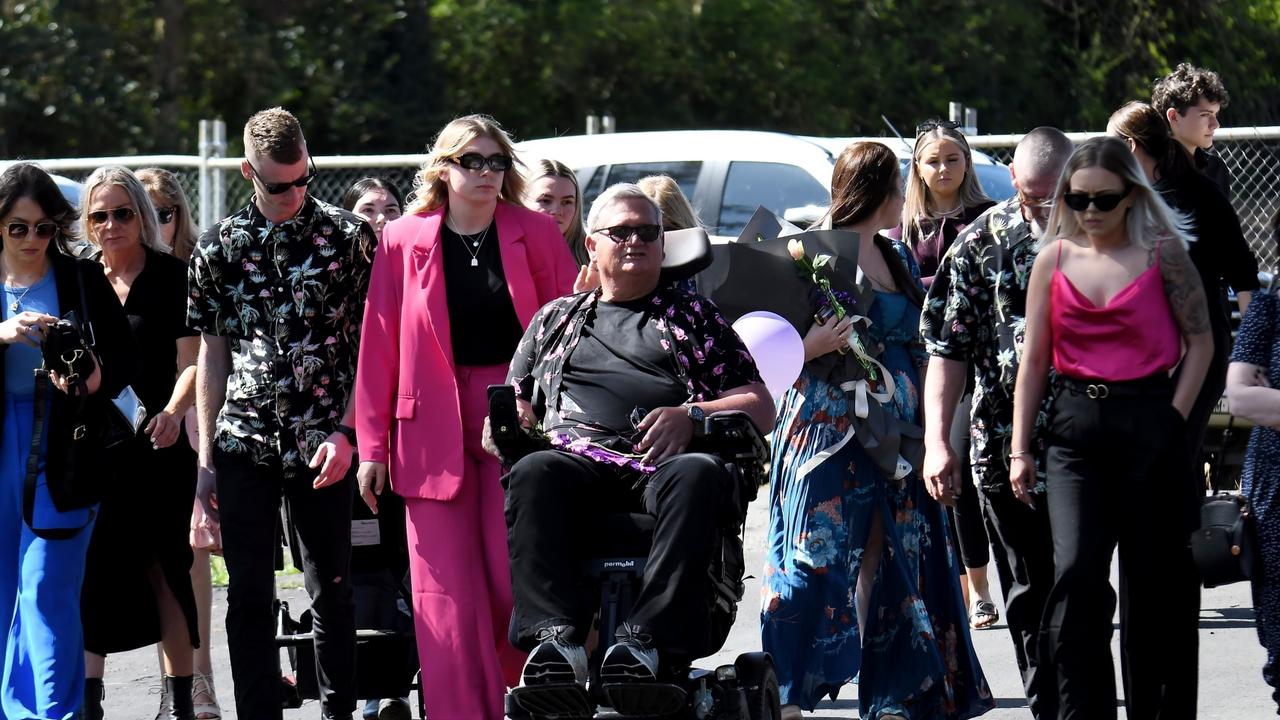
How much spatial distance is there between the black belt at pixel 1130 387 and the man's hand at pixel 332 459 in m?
2.36

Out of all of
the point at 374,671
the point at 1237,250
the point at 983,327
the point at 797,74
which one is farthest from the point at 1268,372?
the point at 797,74

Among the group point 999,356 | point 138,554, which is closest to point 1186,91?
point 999,356

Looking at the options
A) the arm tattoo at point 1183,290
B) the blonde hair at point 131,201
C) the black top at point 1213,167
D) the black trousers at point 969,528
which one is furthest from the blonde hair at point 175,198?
the black top at point 1213,167

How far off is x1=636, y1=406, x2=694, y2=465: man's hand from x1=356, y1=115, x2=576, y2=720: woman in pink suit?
709 millimetres

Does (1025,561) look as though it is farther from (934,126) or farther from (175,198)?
(175,198)

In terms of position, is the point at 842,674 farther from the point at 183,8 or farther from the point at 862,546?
the point at 183,8

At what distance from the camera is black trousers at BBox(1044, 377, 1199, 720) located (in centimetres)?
547

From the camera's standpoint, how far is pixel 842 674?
21.2 ft

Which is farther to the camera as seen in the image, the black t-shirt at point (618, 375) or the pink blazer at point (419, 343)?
the pink blazer at point (419, 343)

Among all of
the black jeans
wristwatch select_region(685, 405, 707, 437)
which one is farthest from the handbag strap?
the black jeans

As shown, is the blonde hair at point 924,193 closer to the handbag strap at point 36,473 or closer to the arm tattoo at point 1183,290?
the arm tattoo at point 1183,290

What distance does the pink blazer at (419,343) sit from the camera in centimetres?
601

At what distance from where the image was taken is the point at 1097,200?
553 cm

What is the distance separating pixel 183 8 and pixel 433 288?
20864mm
